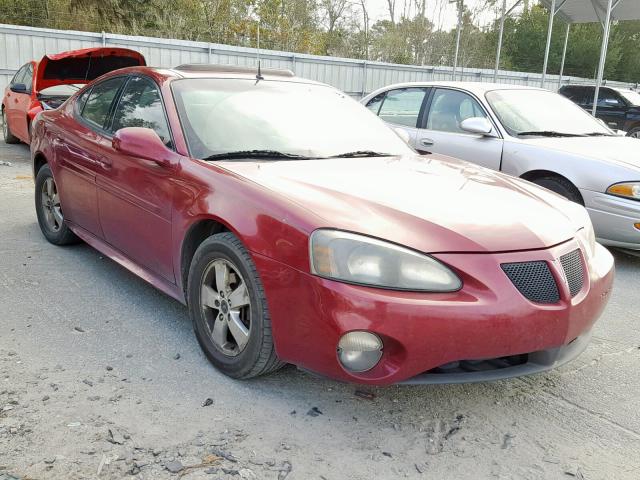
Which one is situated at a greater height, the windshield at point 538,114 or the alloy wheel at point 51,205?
the windshield at point 538,114

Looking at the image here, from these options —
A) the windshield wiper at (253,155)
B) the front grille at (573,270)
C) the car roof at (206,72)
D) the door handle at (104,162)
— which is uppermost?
the car roof at (206,72)

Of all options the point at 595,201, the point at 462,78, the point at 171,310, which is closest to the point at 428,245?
the point at 171,310

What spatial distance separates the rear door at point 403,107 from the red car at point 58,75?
12.1 ft

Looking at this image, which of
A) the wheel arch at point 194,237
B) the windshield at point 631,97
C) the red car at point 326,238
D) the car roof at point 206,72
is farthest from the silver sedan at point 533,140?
the windshield at point 631,97

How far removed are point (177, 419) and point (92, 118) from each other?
2.59m

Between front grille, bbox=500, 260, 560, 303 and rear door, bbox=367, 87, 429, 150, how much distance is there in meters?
4.17

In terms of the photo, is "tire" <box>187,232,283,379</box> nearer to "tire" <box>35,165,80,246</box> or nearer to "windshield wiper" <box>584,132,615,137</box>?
"tire" <box>35,165,80,246</box>

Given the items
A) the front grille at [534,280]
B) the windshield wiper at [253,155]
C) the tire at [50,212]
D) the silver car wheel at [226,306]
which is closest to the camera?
the front grille at [534,280]

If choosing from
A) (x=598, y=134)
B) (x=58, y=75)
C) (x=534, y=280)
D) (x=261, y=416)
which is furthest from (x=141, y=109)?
(x=58, y=75)

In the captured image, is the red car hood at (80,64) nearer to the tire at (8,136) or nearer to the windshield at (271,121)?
the tire at (8,136)

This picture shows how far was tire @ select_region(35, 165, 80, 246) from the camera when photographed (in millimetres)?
4797

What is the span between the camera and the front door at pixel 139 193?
3.27 metres

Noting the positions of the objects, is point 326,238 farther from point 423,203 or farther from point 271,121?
point 271,121

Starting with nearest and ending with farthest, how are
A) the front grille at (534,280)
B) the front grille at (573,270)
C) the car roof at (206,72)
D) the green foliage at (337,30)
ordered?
1. the front grille at (534,280)
2. the front grille at (573,270)
3. the car roof at (206,72)
4. the green foliage at (337,30)
